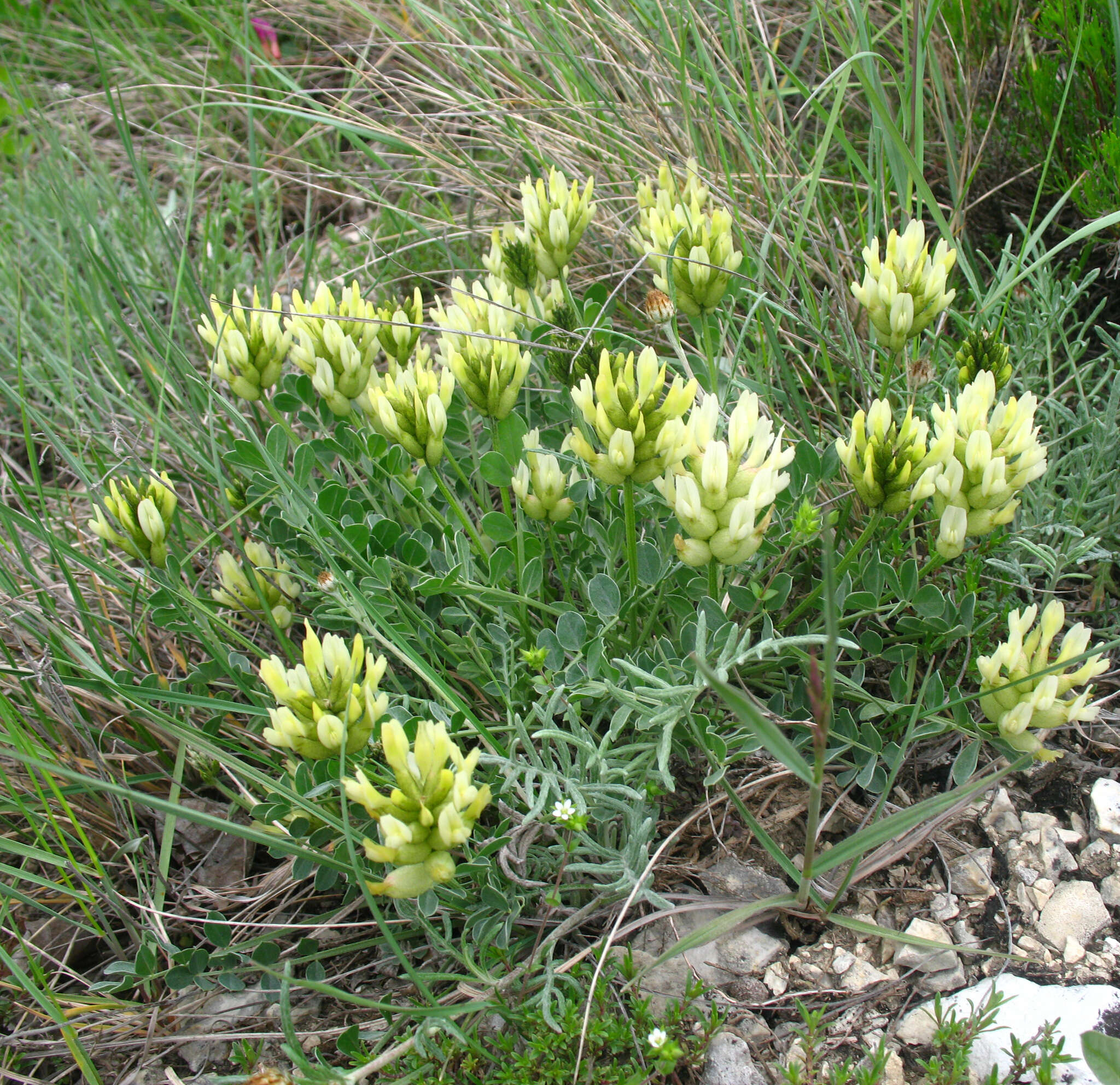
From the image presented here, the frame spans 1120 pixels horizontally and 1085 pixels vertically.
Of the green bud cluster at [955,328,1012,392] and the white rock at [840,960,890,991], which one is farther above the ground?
the green bud cluster at [955,328,1012,392]

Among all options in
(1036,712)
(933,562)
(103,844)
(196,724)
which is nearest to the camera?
(1036,712)

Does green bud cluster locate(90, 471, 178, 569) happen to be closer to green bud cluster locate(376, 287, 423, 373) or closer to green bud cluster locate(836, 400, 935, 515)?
green bud cluster locate(376, 287, 423, 373)

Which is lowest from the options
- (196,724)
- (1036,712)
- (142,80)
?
(196,724)

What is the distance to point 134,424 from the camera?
3.15m

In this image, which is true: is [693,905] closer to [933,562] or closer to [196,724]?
[933,562]

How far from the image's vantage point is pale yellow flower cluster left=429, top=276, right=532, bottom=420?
2004 mm

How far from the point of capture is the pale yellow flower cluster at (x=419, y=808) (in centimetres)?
141

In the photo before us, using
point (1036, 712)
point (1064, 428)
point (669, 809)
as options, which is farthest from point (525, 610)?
point (1064, 428)

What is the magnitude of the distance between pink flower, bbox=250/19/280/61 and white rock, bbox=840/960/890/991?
454cm

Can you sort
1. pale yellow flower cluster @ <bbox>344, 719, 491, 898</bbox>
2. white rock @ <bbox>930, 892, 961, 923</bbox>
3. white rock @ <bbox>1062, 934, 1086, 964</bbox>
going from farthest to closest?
white rock @ <bbox>930, 892, 961, 923</bbox> → white rock @ <bbox>1062, 934, 1086, 964</bbox> → pale yellow flower cluster @ <bbox>344, 719, 491, 898</bbox>

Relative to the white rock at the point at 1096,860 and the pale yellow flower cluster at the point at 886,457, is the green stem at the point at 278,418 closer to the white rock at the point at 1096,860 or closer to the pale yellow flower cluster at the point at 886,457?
the pale yellow flower cluster at the point at 886,457

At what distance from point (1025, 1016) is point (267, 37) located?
5.01 m

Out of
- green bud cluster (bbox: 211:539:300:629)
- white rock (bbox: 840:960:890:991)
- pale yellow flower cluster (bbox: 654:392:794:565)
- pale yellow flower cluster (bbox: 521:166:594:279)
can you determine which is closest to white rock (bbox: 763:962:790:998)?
white rock (bbox: 840:960:890:991)

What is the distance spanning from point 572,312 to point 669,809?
3.73ft
